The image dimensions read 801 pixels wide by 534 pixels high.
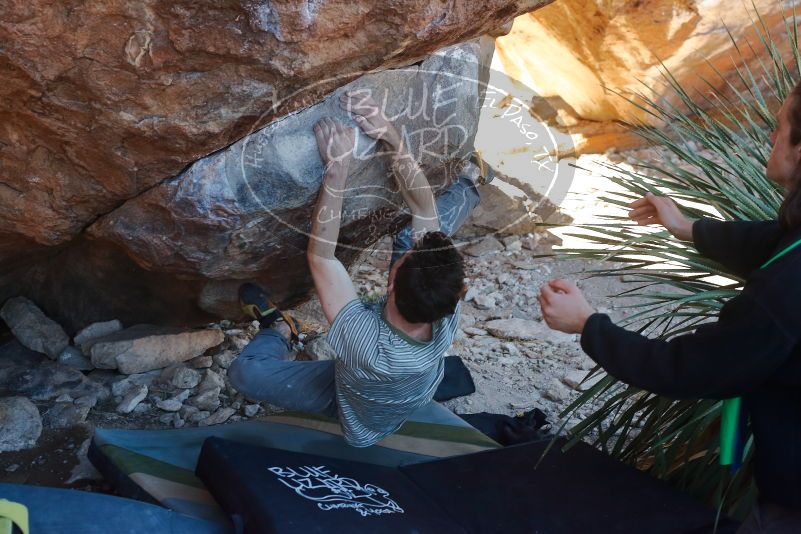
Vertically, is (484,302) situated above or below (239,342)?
below

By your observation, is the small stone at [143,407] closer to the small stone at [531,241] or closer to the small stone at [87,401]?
the small stone at [87,401]

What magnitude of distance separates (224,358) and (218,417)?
1.32 feet

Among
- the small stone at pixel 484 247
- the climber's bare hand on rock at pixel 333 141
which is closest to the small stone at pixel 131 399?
the climber's bare hand on rock at pixel 333 141

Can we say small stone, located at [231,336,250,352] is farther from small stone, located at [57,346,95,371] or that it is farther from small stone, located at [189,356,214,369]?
small stone, located at [57,346,95,371]

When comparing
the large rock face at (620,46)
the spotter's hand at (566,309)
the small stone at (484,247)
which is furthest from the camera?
the large rock face at (620,46)

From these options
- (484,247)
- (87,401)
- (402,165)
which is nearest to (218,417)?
(87,401)

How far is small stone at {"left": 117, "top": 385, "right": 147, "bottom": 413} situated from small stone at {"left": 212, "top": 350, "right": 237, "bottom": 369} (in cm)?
35

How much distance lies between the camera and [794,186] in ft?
4.94

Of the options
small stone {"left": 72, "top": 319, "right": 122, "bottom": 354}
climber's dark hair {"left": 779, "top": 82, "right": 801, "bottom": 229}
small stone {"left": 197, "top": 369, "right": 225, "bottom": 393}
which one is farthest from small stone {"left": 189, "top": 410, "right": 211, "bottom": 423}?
climber's dark hair {"left": 779, "top": 82, "right": 801, "bottom": 229}

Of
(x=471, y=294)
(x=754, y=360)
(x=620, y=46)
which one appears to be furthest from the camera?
(x=620, y=46)

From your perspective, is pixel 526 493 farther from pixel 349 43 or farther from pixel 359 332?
pixel 349 43

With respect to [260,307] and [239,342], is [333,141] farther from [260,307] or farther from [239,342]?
[239,342]

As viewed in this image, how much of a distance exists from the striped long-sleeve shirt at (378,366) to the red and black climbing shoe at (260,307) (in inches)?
27.4

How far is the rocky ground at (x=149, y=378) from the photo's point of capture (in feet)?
9.29
